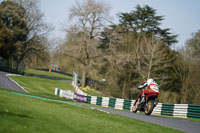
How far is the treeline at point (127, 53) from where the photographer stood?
52312mm

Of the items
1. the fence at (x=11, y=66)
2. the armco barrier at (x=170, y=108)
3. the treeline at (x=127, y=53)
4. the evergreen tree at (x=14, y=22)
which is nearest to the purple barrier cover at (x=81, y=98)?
the armco barrier at (x=170, y=108)

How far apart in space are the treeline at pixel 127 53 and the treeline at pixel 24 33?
1410 cm

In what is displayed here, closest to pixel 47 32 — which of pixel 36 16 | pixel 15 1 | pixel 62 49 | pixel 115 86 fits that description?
pixel 36 16

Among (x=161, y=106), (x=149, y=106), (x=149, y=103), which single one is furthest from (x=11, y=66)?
(x=149, y=103)

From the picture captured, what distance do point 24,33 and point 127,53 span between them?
2327cm

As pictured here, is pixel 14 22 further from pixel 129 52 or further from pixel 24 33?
pixel 129 52

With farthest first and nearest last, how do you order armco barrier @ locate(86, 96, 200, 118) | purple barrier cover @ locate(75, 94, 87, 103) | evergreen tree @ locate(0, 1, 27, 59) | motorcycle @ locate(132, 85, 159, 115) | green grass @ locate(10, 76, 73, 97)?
evergreen tree @ locate(0, 1, 27, 59), green grass @ locate(10, 76, 73, 97), purple barrier cover @ locate(75, 94, 87, 103), armco barrier @ locate(86, 96, 200, 118), motorcycle @ locate(132, 85, 159, 115)

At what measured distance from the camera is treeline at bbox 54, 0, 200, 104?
2060 inches

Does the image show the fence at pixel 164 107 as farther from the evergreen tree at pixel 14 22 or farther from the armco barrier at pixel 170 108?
the evergreen tree at pixel 14 22

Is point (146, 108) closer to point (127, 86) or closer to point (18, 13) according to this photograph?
point (127, 86)

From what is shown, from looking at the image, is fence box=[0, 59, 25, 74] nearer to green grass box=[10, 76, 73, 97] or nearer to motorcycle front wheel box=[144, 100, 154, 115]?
green grass box=[10, 76, 73, 97]

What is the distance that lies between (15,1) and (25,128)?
67.7 meters

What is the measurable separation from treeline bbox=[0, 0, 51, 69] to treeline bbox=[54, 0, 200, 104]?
1410cm

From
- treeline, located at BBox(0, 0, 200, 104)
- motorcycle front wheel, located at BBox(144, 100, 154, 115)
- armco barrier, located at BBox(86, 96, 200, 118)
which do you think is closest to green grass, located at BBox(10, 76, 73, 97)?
treeline, located at BBox(0, 0, 200, 104)
